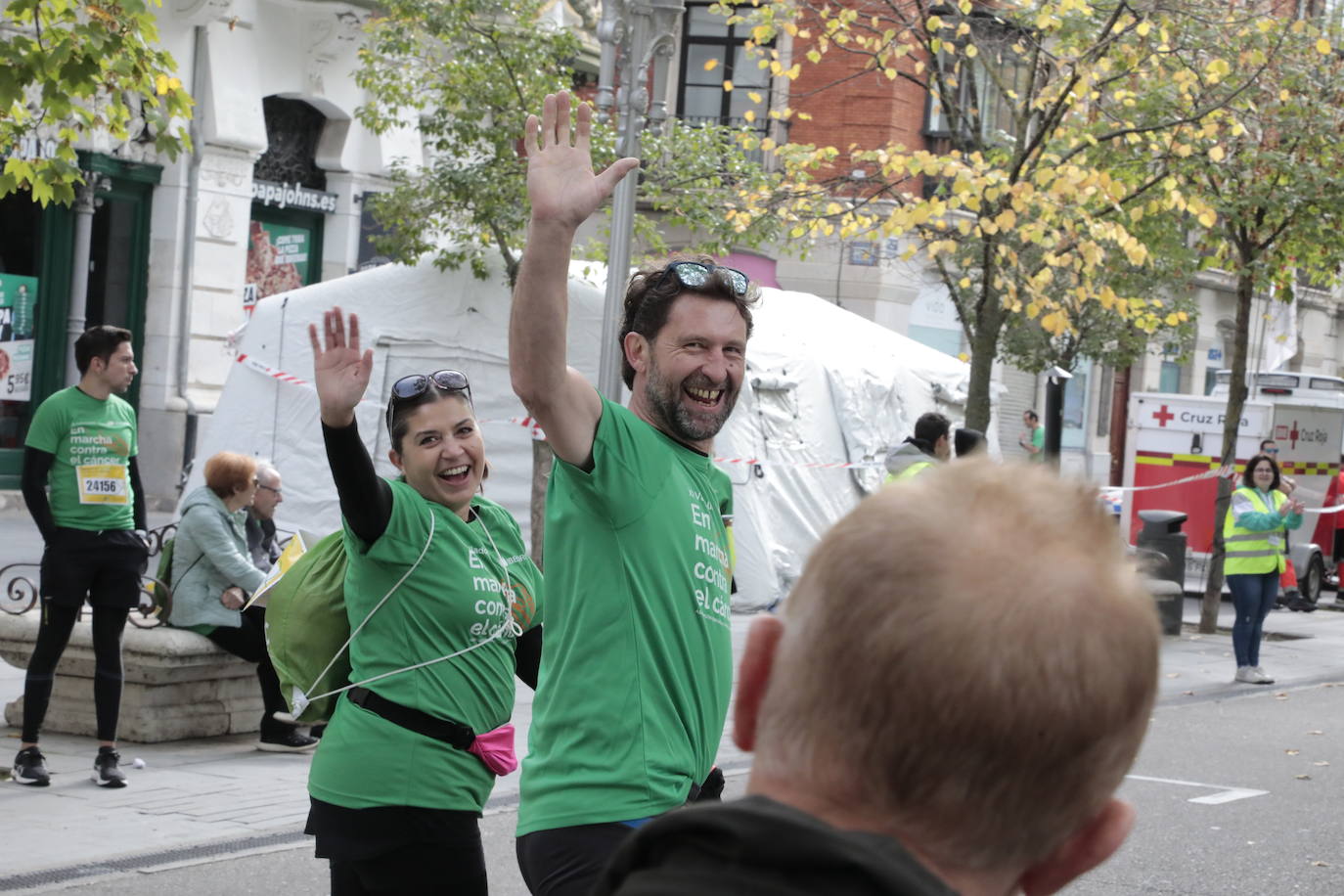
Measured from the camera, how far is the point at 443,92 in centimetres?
1611

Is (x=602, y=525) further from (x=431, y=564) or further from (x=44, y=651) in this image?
(x=44, y=651)

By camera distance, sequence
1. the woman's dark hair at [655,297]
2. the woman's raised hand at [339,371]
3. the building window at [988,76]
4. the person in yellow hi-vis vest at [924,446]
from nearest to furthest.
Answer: the woman's dark hair at [655,297] → the woman's raised hand at [339,371] → the person in yellow hi-vis vest at [924,446] → the building window at [988,76]

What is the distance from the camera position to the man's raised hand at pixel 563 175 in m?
2.93

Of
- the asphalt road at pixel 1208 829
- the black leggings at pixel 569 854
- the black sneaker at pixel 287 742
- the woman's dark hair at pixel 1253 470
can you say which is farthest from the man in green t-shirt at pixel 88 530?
the woman's dark hair at pixel 1253 470

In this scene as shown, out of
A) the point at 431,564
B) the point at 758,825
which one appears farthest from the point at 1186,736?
the point at 758,825

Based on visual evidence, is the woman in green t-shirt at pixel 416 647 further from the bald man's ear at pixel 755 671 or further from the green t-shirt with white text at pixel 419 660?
the bald man's ear at pixel 755 671

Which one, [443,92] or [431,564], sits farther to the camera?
[443,92]

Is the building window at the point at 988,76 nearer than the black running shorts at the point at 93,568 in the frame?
No

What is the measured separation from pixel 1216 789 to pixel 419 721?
21.0 ft

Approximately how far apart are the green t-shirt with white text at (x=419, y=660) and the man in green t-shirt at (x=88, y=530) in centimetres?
415

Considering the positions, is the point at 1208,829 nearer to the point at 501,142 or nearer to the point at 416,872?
the point at 416,872

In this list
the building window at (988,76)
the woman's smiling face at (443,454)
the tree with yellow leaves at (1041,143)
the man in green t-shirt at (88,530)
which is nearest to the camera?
the woman's smiling face at (443,454)

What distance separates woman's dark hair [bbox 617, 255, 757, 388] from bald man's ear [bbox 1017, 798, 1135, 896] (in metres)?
2.29

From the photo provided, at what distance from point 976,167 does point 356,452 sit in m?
9.73
